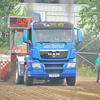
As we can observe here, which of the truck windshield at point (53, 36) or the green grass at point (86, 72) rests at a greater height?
the truck windshield at point (53, 36)

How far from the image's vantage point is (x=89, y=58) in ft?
69.5

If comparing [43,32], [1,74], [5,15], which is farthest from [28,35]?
[5,15]

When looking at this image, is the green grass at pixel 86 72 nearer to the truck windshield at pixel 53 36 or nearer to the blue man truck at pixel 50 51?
the blue man truck at pixel 50 51

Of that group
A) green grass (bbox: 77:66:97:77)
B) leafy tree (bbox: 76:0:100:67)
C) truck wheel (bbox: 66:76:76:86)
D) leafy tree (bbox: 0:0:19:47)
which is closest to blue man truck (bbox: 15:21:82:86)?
truck wheel (bbox: 66:76:76:86)

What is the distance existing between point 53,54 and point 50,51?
0.62ft

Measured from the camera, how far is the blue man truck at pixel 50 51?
12.5 metres

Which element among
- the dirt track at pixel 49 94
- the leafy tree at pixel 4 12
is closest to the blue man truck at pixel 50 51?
the dirt track at pixel 49 94

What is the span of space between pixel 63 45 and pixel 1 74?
620 centimetres

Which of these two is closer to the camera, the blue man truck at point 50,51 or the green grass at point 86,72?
the blue man truck at point 50,51

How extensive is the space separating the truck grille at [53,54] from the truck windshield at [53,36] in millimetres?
461

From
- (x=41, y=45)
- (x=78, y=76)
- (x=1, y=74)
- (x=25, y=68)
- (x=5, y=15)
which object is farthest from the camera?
(x=5, y=15)

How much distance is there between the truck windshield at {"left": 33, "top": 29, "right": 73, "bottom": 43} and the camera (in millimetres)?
12658

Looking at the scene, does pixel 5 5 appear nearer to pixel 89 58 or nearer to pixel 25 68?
pixel 89 58

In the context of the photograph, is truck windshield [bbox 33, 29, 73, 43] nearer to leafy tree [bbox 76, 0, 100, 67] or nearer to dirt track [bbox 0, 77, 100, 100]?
dirt track [bbox 0, 77, 100, 100]
